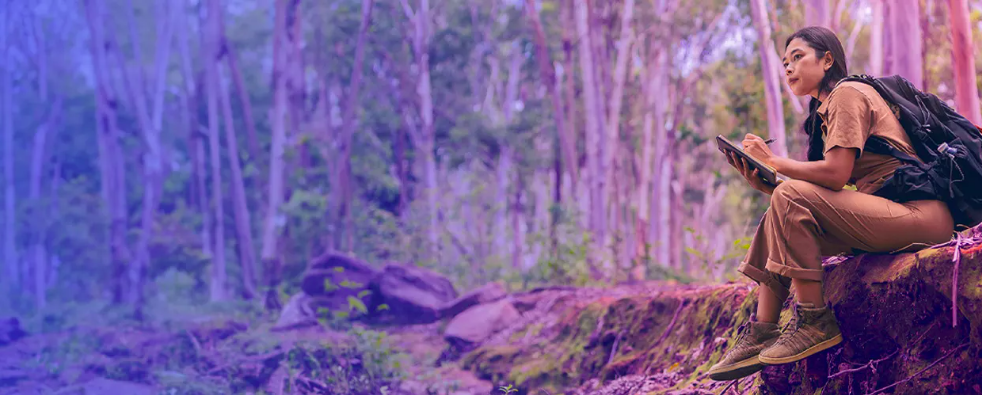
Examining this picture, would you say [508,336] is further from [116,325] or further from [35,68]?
[35,68]

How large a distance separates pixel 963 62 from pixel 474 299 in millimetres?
6495

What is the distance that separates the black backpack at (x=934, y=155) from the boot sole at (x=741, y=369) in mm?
857

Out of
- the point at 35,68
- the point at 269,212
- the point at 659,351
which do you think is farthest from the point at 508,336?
the point at 35,68

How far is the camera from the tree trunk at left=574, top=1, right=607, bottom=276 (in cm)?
1403

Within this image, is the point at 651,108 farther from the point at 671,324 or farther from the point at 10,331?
the point at 671,324

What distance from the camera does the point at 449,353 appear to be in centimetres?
880

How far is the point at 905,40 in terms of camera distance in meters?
6.91

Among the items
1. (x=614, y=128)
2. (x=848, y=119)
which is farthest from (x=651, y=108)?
(x=848, y=119)

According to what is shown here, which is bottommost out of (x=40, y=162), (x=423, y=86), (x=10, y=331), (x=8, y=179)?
(x=10, y=331)

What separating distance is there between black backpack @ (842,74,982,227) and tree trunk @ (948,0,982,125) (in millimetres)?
3862

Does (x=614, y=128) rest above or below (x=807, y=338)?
above

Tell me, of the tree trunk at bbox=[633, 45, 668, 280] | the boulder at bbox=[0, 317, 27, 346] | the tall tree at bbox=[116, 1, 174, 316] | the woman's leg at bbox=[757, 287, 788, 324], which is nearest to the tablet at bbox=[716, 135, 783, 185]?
the woman's leg at bbox=[757, 287, 788, 324]

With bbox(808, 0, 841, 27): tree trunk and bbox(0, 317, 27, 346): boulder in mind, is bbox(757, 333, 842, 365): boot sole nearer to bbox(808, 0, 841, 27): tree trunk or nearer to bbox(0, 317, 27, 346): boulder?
bbox(808, 0, 841, 27): tree trunk

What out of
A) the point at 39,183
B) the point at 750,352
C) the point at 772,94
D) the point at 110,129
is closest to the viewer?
the point at 750,352
